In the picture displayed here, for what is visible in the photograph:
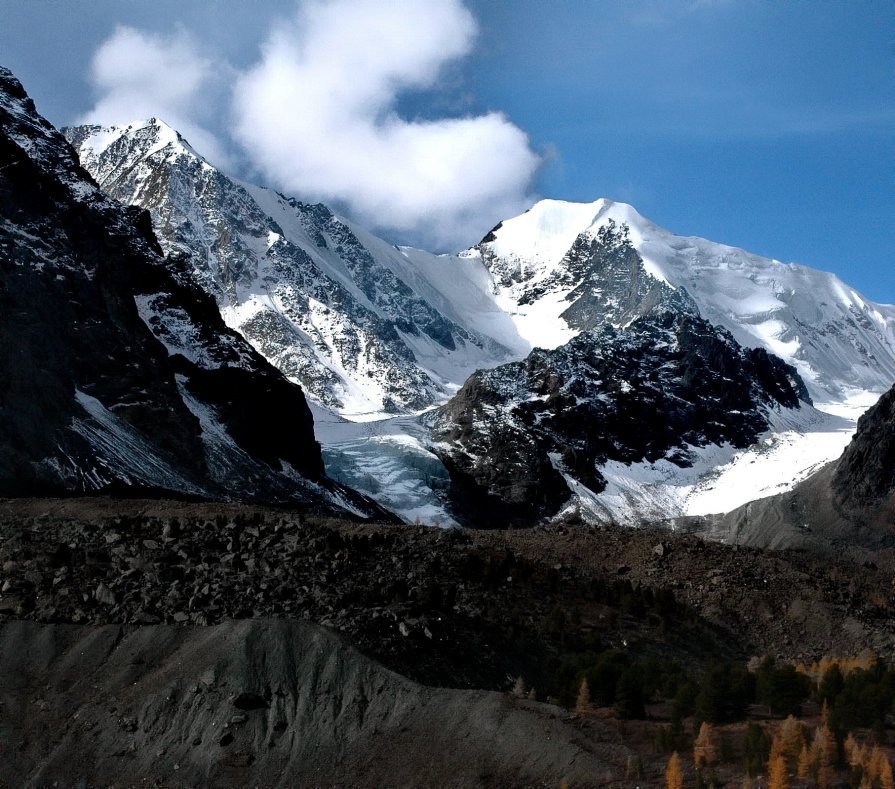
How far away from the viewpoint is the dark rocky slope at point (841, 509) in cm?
14262

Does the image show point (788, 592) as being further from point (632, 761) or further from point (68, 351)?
point (68, 351)

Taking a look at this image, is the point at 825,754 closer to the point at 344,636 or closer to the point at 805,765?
the point at 805,765

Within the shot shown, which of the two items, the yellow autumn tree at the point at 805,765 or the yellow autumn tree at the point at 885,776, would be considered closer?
the yellow autumn tree at the point at 885,776

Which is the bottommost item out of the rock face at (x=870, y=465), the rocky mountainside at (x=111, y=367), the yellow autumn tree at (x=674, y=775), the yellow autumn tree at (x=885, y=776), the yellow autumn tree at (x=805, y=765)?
the yellow autumn tree at (x=674, y=775)

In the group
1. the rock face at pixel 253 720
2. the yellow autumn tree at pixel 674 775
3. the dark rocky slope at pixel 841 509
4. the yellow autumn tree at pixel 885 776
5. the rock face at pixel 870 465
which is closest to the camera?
the yellow autumn tree at pixel 885 776

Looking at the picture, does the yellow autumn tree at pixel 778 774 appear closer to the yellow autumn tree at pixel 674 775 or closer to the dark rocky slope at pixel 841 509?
the yellow autumn tree at pixel 674 775

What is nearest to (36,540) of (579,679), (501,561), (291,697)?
(291,697)

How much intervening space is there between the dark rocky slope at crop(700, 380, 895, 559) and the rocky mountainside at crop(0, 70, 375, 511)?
59552 mm

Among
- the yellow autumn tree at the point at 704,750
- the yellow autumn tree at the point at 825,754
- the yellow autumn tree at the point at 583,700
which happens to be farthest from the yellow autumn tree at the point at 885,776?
the yellow autumn tree at the point at 583,700

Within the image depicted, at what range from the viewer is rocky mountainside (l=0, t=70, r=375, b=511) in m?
74.0

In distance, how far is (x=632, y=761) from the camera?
24.5 metres

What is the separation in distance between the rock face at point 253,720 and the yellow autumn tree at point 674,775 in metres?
1.18

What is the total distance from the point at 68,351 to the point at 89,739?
62.8m

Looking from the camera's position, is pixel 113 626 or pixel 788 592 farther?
pixel 788 592
